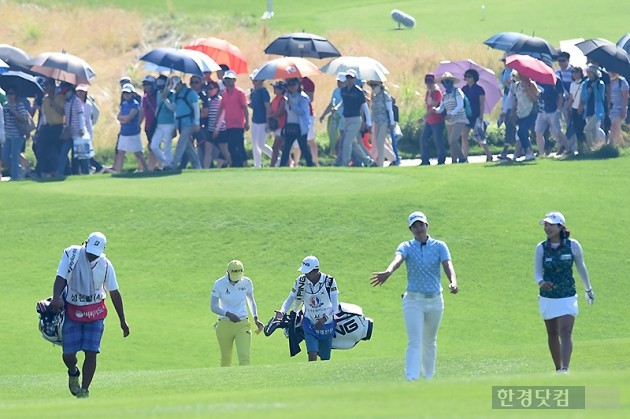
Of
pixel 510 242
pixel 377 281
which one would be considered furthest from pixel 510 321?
pixel 377 281

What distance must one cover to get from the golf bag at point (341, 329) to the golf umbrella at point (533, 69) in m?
11.9

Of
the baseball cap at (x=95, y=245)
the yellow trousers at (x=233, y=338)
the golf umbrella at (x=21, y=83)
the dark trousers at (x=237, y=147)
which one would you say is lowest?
the yellow trousers at (x=233, y=338)

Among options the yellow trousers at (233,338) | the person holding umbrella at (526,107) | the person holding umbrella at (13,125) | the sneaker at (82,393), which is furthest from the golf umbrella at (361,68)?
the sneaker at (82,393)

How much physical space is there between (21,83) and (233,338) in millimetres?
12088

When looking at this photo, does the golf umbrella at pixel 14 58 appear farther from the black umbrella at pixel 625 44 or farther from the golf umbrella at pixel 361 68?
the black umbrella at pixel 625 44

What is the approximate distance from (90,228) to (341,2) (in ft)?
141

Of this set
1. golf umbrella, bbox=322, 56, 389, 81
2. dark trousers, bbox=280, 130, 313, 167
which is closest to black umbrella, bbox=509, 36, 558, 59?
golf umbrella, bbox=322, 56, 389, 81

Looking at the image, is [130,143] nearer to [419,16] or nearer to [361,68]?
[361,68]

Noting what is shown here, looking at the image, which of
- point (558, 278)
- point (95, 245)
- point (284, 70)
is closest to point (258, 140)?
point (284, 70)

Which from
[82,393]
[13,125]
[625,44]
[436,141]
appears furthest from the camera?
[625,44]

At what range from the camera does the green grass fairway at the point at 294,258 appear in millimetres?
18609

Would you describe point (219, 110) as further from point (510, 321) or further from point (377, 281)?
point (377, 281)

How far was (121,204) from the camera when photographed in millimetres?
28125

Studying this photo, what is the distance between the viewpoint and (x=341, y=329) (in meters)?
20.8
